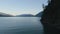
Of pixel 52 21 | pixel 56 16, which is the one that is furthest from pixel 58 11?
pixel 52 21

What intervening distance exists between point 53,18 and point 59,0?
7329 mm

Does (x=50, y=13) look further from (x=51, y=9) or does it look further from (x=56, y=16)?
(x=56, y=16)

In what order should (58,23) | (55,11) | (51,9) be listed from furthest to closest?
1. (51,9)
2. (55,11)
3. (58,23)

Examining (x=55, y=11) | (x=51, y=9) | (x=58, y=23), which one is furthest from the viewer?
(x=51, y=9)

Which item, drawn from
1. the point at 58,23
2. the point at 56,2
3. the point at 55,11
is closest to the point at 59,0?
the point at 56,2

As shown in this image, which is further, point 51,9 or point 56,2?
point 51,9

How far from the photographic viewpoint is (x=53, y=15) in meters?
54.9

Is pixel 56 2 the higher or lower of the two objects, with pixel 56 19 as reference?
higher

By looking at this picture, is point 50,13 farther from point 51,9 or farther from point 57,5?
point 57,5

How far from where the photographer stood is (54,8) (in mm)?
54375

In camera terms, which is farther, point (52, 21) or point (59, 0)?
point (52, 21)

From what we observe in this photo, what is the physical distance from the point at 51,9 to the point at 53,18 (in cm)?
473

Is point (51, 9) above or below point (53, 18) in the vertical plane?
above

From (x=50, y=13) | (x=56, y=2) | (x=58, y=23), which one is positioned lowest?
(x=58, y=23)
